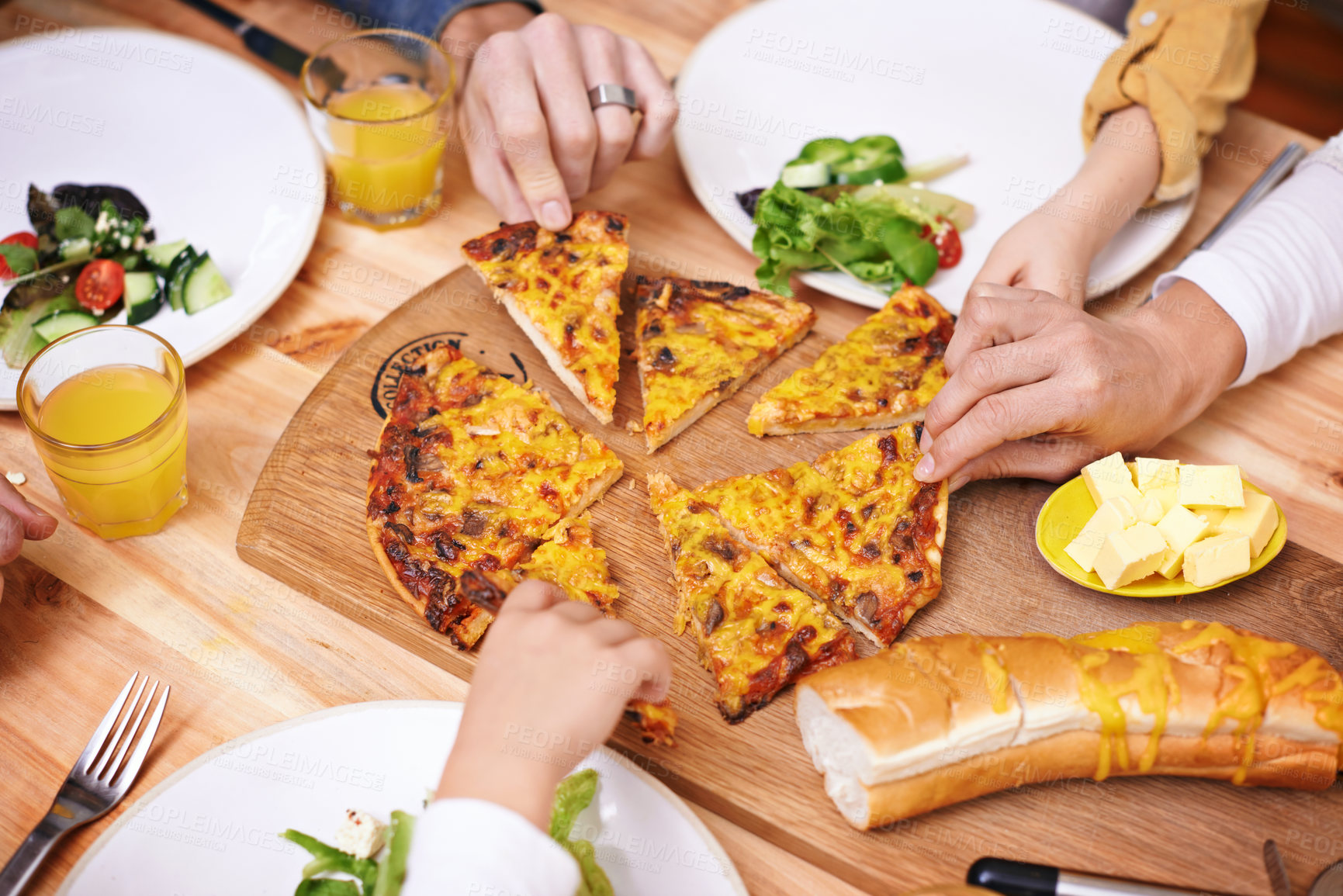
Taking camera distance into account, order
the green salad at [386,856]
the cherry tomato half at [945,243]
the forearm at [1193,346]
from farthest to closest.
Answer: the cherry tomato half at [945,243] < the forearm at [1193,346] < the green salad at [386,856]

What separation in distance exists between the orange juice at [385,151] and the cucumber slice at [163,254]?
28.7 inches

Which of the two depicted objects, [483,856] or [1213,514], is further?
[1213,514]

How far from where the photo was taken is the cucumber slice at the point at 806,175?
4387 mm

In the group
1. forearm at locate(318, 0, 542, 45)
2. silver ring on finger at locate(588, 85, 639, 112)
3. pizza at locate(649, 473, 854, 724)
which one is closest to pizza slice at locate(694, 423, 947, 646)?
pizza at locate(649, 473, 854, 724)

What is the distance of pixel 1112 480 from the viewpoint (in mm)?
3283

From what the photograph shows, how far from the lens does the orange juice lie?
13.6ft

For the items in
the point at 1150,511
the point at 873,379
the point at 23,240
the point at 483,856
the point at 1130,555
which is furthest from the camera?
the point at 23,240

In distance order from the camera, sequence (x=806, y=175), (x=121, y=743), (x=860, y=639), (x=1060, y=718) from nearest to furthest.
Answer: (x=1060, y=718) < (x=121, y=743) < (x=860, y=639) < (x=806, y=175)

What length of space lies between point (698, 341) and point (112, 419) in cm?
215

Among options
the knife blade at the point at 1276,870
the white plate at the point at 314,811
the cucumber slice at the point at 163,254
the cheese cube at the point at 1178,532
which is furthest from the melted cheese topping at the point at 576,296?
the knife blade at the point at 1276,870

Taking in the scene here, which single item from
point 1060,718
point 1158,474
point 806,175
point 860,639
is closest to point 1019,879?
point 1060,718

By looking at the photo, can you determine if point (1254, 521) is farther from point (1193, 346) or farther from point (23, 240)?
point (23, 240)

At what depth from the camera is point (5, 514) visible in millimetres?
2975

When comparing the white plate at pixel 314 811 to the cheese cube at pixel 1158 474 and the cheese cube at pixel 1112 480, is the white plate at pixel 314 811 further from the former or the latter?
the cheese cube at pixel 1158 474
